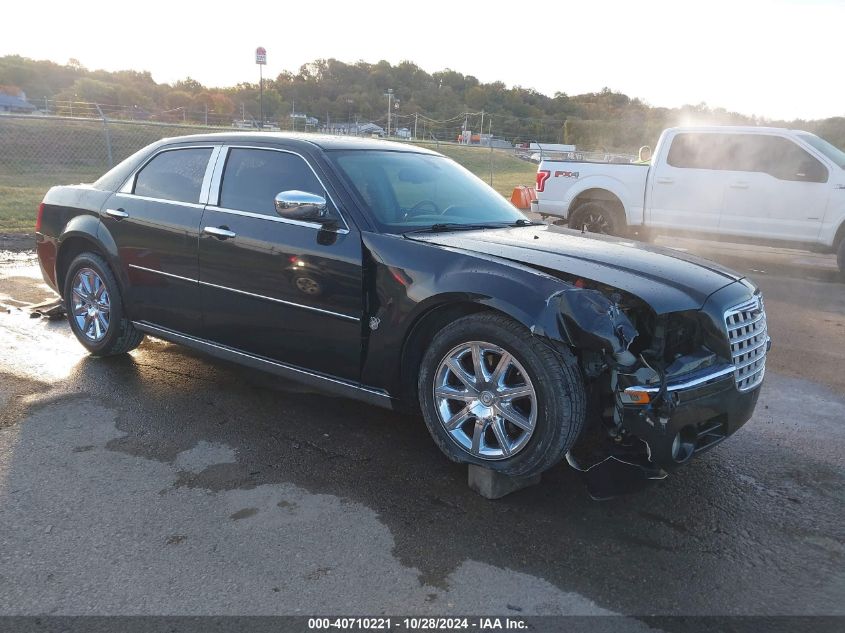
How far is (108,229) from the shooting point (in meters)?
5.12

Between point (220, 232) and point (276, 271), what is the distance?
1.84ft

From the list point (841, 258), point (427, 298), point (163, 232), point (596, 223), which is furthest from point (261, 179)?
point (841, 258)

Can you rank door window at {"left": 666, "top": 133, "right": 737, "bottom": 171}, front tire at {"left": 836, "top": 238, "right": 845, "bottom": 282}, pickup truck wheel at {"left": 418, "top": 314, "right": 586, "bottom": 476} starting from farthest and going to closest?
door window at {"left": 666, "top": 133, "right": 737, "bottom": 171}, front tire at {"left": 836, "top": 238, "right": 845, "bottom": 282}, pickup truck wheel at {"left": 418, "top": 314, "right": 586, "bottom": 476}

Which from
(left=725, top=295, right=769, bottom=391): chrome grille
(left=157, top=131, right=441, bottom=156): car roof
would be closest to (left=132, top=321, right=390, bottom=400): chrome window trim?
(left=157, top=131, right=441, bottom=156): car roof

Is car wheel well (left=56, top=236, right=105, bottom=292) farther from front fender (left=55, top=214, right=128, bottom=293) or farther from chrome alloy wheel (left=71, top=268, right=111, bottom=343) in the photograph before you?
chrome alloy wheel (left=71, top=268, right=111, bottom=343)

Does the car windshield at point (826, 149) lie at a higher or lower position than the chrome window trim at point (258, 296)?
higher

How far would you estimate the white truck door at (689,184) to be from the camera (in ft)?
34.4

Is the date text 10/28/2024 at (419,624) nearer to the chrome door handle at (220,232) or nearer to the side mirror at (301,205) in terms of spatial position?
the side mirror at (301,205)

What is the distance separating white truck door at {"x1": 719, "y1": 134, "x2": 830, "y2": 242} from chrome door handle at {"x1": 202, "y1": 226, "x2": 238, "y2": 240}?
846 cm

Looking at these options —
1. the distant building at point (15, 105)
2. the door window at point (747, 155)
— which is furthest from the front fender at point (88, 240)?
the distant building at point (15, 105)

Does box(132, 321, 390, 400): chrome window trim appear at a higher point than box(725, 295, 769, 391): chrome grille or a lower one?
lower

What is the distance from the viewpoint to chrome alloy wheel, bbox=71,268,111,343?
17.4 feet

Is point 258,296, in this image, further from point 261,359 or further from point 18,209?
point 18,209

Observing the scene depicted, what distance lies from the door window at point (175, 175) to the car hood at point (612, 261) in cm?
178
